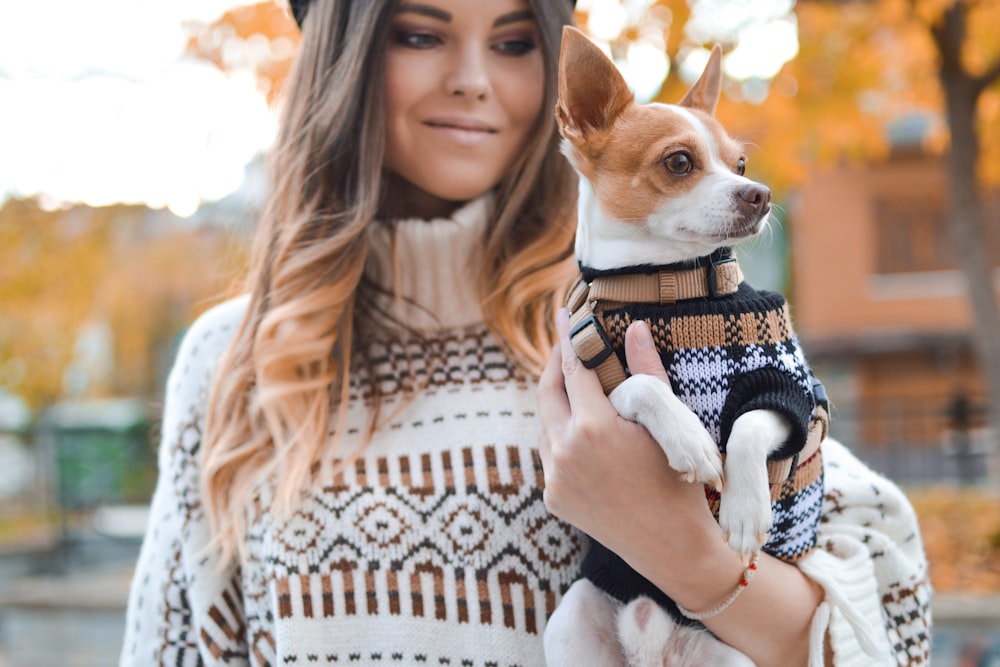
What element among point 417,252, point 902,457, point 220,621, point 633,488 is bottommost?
point 902,457

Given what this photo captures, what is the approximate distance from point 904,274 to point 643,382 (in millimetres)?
19417

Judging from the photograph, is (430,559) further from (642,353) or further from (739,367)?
(739,367)

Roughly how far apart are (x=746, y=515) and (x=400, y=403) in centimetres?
94

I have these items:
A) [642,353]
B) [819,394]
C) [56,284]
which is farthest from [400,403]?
[56,284]

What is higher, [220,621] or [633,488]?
[633,488]

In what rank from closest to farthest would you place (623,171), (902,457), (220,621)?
1. (623,171)
2. (220,621)
3. (902,457)

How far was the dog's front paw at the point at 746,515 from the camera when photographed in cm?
146

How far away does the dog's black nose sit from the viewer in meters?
1.55

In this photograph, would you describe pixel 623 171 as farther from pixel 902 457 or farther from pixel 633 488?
pixel 902 457

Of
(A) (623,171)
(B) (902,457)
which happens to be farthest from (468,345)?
(B) (902,457)

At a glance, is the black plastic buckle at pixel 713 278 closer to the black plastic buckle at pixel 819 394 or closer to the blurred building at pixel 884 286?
→ the black plastic buckle at pixel 819 394

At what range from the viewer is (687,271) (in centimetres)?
165

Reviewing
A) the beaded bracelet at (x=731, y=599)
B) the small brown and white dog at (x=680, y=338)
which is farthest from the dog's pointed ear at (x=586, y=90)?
the beaded bracelet at (x=731, y=599)

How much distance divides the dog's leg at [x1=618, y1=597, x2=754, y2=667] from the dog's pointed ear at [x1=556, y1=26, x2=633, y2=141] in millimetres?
933
